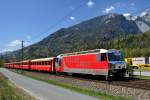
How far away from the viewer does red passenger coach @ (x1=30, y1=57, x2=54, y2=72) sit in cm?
6234

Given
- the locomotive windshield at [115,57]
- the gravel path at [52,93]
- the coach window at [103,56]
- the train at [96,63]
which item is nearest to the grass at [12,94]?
the gravel path at [52,93]

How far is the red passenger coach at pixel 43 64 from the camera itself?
62338mm

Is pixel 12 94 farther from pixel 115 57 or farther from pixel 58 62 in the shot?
pixel 58 62

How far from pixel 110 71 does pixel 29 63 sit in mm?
59200

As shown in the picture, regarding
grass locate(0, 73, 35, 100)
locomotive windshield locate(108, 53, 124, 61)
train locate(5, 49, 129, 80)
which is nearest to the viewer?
grass locate(0, 73, 35, 100)

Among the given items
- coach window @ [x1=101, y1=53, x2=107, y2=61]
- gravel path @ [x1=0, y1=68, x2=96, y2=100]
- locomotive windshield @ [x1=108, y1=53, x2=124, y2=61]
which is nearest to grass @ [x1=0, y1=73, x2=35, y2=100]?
gravel path @ [x1=0, y1=68, x2=96, y2=100]

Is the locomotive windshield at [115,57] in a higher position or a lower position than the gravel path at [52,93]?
higher

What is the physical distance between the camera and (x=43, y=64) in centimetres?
7069

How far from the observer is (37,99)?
21.9 meters

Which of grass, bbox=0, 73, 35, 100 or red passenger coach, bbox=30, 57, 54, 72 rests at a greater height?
red passenger coach, bbox=30, 57, 54, 72

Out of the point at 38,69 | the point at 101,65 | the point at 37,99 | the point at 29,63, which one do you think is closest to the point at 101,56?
the point at 101,65

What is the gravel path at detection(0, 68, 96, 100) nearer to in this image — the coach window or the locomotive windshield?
the coach window

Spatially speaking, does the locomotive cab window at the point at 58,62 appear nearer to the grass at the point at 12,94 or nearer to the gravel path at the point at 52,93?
the gravel path at the point at 52,93

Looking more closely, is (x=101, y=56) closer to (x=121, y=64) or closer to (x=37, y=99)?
(x=121, y=64)
